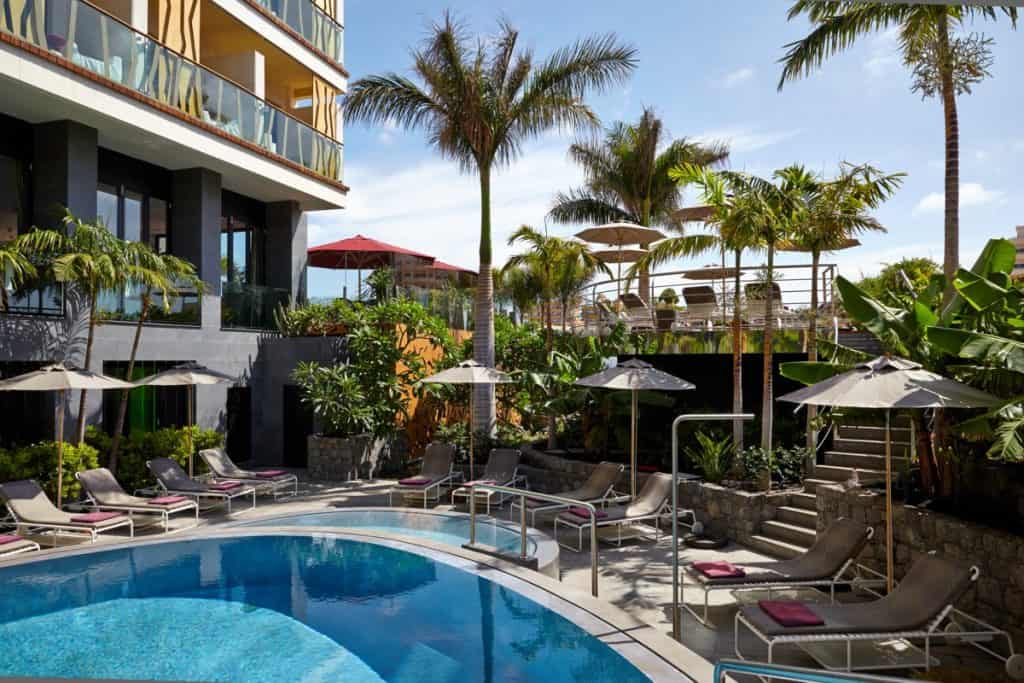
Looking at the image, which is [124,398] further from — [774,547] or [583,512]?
[774,547]

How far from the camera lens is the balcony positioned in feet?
42.2

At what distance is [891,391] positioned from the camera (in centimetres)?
722

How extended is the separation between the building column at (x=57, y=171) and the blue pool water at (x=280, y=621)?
7525 millimetres

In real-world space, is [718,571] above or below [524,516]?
below

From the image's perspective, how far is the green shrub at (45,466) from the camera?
40.3 feet

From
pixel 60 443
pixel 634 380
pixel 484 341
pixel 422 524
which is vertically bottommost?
pixel 422 524

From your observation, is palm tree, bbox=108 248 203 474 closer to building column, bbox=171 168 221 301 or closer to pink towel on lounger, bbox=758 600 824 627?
building column, bbox=171 168 221 301

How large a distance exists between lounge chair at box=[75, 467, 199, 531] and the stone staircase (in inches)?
376

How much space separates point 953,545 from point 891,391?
254 centimetres

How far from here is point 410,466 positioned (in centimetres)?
1811

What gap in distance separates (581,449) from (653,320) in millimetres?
3502

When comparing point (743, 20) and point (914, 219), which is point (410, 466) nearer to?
point (743, 20)

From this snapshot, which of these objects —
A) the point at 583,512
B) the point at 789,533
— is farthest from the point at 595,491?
the point at 789,533

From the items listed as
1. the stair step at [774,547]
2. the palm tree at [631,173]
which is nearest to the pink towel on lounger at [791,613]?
the stair step at [774,547]
